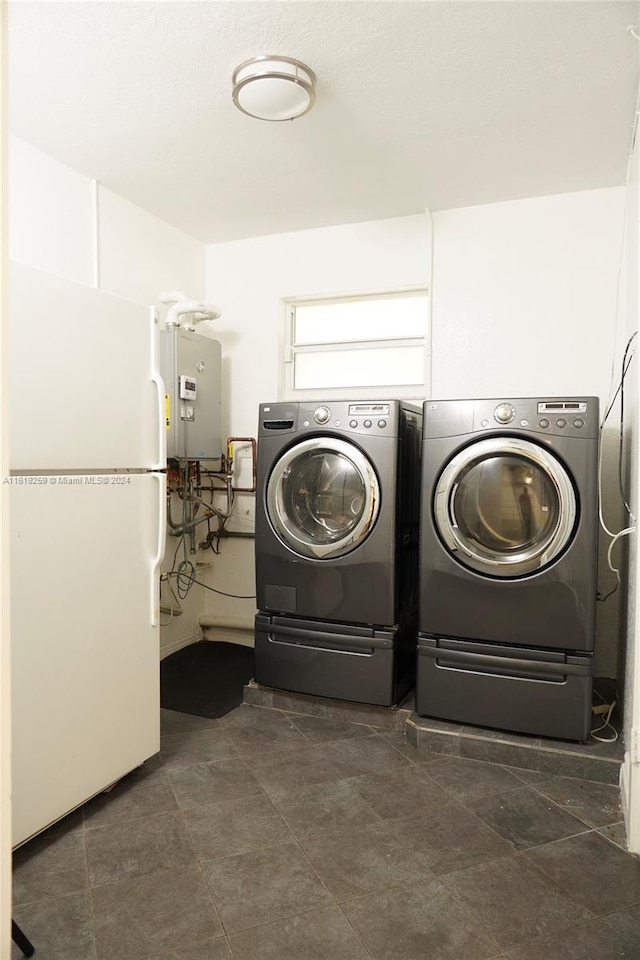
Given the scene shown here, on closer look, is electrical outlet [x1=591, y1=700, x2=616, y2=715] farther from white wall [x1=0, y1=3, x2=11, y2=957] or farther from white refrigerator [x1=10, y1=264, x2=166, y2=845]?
white wall [x1=0, y1=3, x2=11, y2=957]

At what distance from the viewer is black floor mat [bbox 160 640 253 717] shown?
3051mm

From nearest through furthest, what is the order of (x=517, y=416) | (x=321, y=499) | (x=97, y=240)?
1. (x=517, y=416)
2. (x=321, y=499)
3. (x=97, y=240)

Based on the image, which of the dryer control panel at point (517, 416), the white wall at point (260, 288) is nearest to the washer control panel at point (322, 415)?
the dryer control panel at point (517, 416)

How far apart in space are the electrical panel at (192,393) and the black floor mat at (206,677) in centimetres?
124

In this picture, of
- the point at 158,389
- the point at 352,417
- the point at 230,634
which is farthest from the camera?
the point at 230,634

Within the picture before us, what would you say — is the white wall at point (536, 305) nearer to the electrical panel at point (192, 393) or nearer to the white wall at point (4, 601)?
the electrical panel at point (192, 393)

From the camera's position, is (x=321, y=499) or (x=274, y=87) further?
(x=321, y=499)

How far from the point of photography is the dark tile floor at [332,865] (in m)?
1.57

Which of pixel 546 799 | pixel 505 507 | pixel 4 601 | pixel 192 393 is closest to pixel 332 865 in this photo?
pixel 546 799

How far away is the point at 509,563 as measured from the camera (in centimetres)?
252

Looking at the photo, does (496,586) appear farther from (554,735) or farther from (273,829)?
(273,829)

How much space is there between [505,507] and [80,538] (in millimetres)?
1682

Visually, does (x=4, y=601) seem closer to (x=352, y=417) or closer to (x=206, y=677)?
(x=352, y=417)

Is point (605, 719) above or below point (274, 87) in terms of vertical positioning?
below
